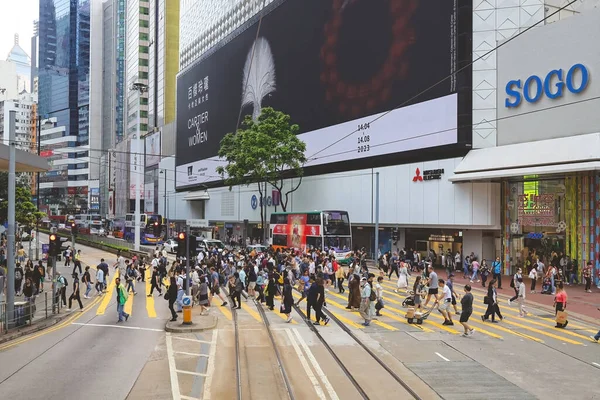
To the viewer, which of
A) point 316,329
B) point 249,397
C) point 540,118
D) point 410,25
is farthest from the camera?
point 410,25

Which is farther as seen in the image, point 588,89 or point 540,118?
point 540,118

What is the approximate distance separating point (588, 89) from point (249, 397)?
2625cm

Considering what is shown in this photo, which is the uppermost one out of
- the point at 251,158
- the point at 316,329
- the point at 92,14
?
the point at 92,14

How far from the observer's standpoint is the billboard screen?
38562 millimetres

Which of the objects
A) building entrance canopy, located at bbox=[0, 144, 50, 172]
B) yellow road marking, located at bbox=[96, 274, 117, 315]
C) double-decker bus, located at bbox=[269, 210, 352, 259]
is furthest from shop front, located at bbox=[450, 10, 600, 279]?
building entrance canopy, located at bbox=[0, 144, 50, 172]

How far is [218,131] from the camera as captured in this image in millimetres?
74312

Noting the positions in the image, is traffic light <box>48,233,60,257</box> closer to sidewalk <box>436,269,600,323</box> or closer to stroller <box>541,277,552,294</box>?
sidewalk <box>436,269,600,323</box>

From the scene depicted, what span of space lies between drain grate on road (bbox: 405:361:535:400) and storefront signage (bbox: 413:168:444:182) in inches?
1034

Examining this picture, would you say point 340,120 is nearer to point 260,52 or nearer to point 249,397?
point 260,52

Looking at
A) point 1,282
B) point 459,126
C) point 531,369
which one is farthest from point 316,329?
point 459,126

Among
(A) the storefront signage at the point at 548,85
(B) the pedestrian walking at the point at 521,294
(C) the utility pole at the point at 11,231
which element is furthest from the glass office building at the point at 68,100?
(B) the pedestrian walking at the point at 521,294

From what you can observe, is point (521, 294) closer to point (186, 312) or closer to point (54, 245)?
point (186, 312)

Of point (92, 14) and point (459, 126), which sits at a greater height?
point (92, 14)

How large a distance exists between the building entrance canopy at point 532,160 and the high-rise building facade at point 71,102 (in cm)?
13029
